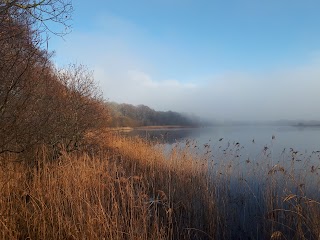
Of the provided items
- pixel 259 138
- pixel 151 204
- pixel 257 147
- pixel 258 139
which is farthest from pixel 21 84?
pixel 259 138

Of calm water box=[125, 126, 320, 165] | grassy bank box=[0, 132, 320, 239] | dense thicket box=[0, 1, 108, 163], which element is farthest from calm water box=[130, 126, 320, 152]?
dense thicket box=[0, 1, 108, 163]

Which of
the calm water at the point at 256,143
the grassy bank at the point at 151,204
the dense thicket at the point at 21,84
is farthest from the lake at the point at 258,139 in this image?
the dense thicket at the point at 21,84

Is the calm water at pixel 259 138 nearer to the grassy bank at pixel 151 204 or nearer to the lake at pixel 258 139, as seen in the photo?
the lake at pixel 258 139

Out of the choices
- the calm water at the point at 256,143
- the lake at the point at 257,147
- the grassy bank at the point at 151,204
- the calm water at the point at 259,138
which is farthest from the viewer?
the calm water at the point at 259,138

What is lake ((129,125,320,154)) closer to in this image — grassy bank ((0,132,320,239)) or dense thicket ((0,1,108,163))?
grassy bank ((0,132,320,239))

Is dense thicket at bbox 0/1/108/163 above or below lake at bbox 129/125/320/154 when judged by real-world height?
above

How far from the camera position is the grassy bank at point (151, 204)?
402cm

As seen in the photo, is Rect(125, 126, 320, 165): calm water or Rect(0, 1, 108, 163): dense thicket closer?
Rect(0, 1, 108, 163): dense thicket

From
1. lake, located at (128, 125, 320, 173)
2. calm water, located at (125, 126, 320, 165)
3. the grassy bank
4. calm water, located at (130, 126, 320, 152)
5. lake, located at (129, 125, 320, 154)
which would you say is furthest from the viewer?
calm water, located at (130, 126, 320, 152)

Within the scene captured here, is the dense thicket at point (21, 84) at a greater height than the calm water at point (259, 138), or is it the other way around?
the dense thicket at point (21, 84)

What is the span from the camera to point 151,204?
5.05 metres

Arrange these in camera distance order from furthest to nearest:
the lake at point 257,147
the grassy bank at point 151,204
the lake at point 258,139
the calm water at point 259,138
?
the calm water at point 259,138 < the lake at point 258,139 < the lake at point 257,147 < the grassy bank at point 151,204

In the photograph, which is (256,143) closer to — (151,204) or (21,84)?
(151,204)

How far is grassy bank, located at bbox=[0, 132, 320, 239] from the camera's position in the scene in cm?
402
